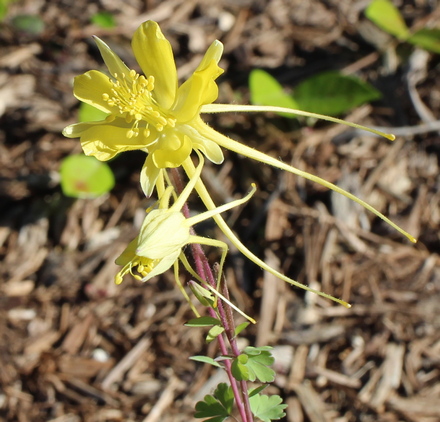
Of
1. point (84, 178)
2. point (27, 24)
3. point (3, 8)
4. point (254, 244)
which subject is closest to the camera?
point (84, 178)

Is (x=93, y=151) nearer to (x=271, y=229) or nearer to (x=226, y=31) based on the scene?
(x=271, y=229)

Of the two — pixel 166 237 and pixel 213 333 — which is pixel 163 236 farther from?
pixel 213 333

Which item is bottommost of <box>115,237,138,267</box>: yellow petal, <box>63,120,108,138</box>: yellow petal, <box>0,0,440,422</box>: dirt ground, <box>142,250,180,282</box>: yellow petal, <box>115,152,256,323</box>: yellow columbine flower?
<box>0,0,440,422</box>: dirt ground

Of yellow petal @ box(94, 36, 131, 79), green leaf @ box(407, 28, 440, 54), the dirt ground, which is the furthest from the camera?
green leaf @ box(407, 28, 440, 54)

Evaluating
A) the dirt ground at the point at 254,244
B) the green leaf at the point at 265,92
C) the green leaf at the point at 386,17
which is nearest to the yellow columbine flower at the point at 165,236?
the dirt ground at the point at 254,244

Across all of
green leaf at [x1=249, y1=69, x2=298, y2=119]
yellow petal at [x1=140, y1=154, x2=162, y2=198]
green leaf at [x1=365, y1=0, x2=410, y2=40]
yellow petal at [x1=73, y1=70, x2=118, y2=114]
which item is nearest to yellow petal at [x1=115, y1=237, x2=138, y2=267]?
yellow petal at [x1=140, y1=154, x2=162, y2=198]

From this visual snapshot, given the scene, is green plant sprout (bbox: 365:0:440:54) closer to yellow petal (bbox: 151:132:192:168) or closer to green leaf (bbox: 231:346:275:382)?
yellow petal (bbox: 151:132:192:168)

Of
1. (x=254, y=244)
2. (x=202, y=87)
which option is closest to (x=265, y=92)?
(x=254, y=244)

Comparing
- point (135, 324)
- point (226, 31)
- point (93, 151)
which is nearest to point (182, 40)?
point (226, 31)
